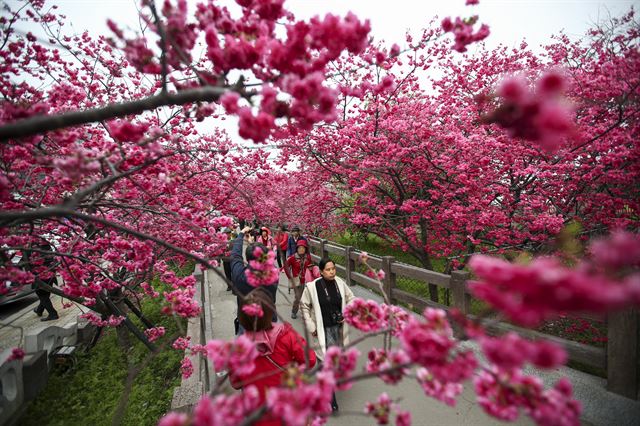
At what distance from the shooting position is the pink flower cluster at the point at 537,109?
0.86 metres

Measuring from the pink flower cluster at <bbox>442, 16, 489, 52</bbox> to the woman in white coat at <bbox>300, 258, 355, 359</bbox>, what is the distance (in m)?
2.52

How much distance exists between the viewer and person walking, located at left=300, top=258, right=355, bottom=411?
3.39m

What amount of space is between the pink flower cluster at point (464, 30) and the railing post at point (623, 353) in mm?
2669

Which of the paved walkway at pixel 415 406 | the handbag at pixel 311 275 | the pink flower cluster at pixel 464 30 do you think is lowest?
the paved walkway at pixel 415 406

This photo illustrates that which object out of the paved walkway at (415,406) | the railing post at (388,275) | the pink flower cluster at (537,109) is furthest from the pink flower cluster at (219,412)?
the railing post at (388,275)

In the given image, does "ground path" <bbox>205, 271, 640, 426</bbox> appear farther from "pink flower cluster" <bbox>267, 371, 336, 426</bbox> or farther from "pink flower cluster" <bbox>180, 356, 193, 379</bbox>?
"pink flower cluster" <bbox>180, 356, 193, 379</bbox>

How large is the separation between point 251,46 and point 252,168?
8.04m

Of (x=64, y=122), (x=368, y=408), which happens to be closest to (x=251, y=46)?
(x=64, y=122)

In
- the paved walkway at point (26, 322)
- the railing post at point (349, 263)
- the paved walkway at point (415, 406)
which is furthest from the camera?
the railing post at point (349, 263)

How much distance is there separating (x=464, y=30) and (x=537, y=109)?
1.42 metres

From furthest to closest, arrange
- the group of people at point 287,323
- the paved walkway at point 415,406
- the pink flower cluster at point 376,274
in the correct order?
the paved walkway at point 415,406
the pink flower cluster at point 376,274
the group of people at point 287,323

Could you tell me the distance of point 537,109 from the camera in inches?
35.8

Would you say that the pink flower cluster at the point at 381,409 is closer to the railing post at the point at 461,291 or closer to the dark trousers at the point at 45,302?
the railing post at the point at 461,291

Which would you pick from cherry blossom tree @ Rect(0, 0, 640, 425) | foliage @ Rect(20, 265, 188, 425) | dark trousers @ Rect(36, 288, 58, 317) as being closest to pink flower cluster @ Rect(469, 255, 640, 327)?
cherry blossom tree @ Rect(0, 0, 640, 425)
